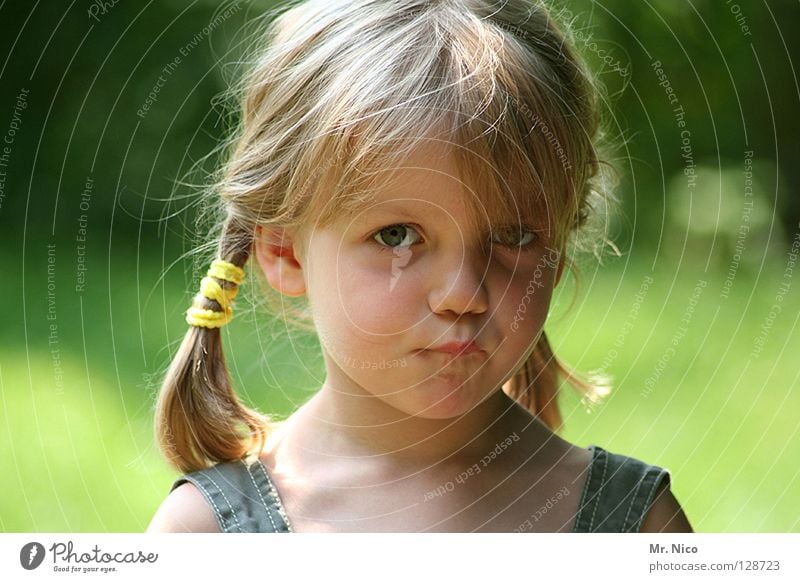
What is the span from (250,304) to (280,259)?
0.07 meters

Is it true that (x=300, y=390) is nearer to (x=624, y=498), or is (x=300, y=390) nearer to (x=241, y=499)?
(x=241, y=499)

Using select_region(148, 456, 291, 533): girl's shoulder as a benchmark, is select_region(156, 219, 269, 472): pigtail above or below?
above

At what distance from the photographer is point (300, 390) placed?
0.91 metres

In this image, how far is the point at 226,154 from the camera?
87cm

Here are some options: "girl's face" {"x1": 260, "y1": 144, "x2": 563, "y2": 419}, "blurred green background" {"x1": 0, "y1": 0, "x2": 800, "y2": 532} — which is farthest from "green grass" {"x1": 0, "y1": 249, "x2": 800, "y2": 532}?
"girl's face" {"x1": 260, "y1": 144, "x2": 563, "y2": 419}

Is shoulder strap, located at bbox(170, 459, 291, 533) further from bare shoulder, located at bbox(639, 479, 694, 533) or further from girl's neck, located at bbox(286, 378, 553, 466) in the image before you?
bare shoulder, located at bbox(639, 479, 694, 533)

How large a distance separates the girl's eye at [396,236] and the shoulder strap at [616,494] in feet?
0.76

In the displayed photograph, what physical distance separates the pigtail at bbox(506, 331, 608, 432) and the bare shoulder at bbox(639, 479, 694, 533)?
97mm

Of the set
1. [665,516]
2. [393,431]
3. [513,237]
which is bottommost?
[665,516]

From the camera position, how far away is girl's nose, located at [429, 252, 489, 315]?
2.51ft

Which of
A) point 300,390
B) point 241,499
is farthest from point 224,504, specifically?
point 300,390

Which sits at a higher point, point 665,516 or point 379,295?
point 379,295
